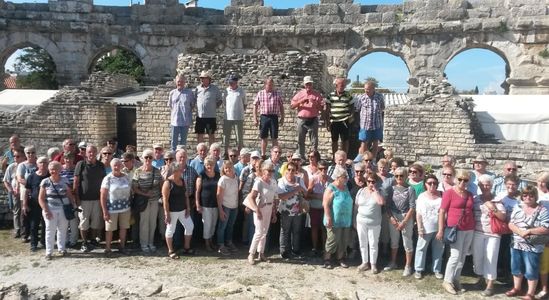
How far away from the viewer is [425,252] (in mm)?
5922

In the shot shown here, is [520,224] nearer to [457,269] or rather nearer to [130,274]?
[457,269]

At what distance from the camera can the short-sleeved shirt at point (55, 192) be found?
632cm

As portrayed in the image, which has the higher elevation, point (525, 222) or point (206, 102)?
point (206, 102)

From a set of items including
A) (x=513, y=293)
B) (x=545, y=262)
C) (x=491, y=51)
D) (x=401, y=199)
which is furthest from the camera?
(x=491, y=51)

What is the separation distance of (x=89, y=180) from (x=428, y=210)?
4.52 meters

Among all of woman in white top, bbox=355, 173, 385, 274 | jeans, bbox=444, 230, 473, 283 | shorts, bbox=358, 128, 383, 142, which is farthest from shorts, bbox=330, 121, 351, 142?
jeans, bbox=444, 230, 473, 283

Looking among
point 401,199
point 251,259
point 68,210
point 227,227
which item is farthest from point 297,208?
point 68,210

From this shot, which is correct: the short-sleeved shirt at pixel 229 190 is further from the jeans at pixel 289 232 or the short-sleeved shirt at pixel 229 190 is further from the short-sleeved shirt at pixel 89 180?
the short-sleeved shirt at pixel 89 180

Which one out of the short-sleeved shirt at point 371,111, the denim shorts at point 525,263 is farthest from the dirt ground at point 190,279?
the short-sleeved shirt at point 371,111

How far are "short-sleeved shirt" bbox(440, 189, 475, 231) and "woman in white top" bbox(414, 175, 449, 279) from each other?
19 centimetres

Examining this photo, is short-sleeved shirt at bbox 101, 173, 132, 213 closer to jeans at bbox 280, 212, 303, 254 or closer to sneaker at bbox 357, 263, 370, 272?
jeans at bbox 280, 212, 303, 254

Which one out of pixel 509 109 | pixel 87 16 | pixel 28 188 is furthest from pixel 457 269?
pixel 87 16

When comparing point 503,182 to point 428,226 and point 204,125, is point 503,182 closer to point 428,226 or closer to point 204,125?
point 428,226

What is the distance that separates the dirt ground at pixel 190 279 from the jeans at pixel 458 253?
0.22m
